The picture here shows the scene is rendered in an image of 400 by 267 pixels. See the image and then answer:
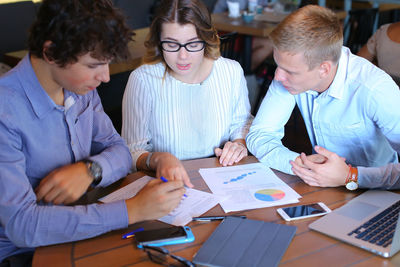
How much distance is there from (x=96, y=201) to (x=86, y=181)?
9cm

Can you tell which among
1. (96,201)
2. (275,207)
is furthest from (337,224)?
(96,201)

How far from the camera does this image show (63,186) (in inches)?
49.8

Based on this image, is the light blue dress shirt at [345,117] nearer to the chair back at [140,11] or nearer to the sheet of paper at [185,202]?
the sheet of paper at [185,202]

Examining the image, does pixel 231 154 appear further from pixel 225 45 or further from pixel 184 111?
pixel 225 45

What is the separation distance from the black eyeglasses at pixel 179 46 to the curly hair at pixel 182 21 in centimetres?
4

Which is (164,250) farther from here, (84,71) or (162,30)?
(162,30)

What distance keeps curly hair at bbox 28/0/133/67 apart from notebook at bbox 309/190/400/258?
0.78 m

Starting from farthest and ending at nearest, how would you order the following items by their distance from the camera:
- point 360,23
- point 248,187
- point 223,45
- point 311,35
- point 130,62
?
point 360,23 < point 223,45 < point 130,62 < point 311,35 < point 248,187

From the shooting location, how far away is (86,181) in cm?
133

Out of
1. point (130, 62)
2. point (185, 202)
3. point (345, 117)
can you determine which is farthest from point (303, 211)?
point (130, 62)

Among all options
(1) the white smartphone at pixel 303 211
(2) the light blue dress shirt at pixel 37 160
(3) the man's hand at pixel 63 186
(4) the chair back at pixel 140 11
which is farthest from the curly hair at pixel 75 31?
(4) the chair back at pixel 140 11

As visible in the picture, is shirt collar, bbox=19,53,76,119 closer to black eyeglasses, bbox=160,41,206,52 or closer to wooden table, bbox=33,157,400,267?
wooden table, bbox=33,157,400,267

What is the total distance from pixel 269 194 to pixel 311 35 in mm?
639

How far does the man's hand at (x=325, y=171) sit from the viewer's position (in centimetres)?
142
